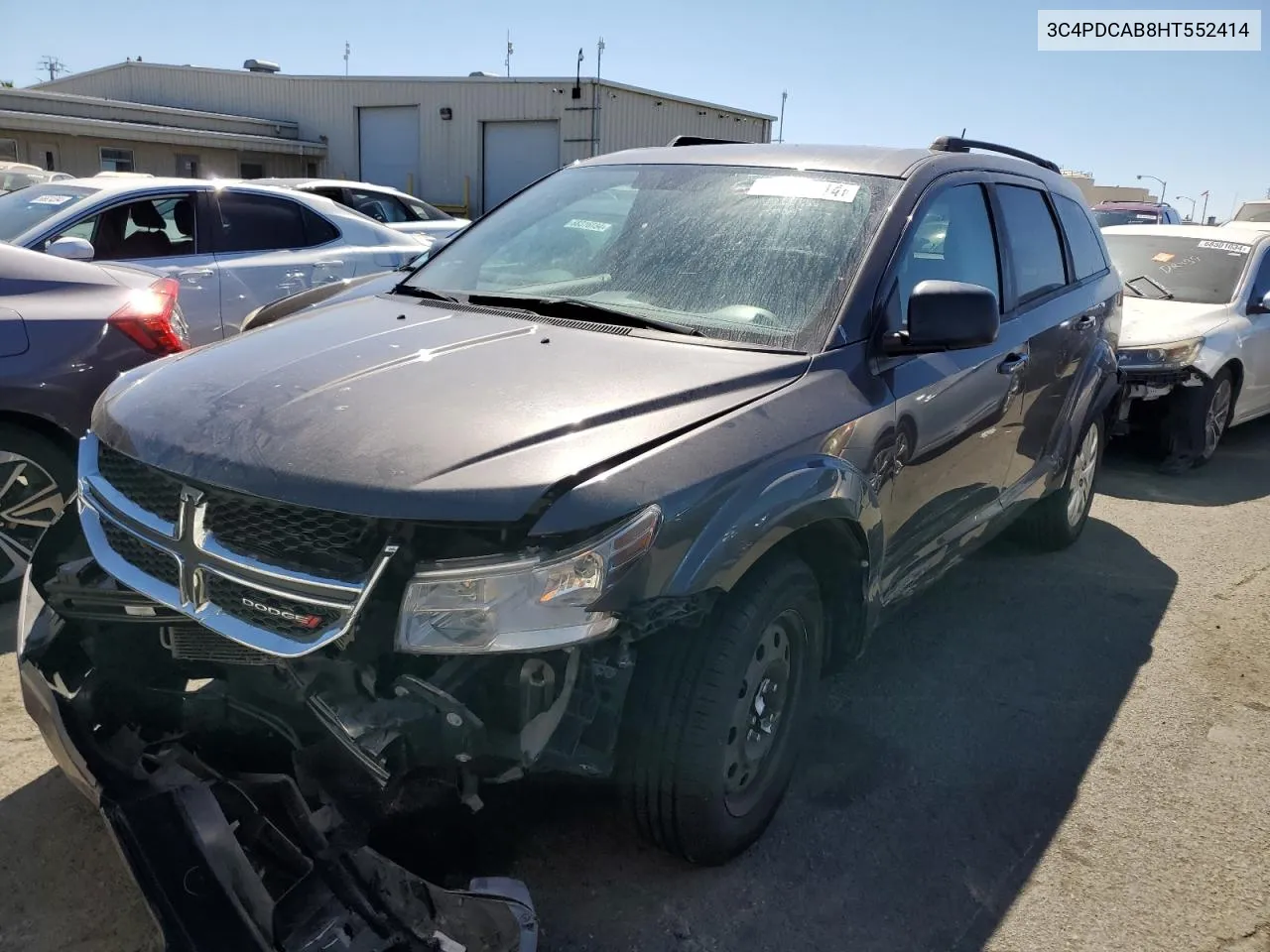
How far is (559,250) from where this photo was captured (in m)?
3.65

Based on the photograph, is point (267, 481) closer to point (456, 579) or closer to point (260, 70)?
point (456, 579)

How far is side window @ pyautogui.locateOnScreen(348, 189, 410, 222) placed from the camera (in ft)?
37.9

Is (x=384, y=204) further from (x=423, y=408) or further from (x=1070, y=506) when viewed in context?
(x=423, y=408)

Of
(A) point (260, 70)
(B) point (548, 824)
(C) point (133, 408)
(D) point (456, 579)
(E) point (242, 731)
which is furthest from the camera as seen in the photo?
(A) point (260, 70)

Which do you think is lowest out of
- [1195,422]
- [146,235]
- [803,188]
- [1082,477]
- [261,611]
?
[1195,422]

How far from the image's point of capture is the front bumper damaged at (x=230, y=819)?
Result: 1955 mm

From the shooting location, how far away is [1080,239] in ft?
16.4

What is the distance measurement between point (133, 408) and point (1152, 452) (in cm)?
736

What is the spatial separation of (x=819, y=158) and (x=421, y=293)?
148 cm

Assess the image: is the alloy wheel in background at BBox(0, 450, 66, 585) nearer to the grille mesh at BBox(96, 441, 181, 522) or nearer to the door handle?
the grille mesh at BBox(96, 441, 181, 522)

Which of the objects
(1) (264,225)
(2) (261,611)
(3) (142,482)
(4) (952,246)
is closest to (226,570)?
(2) (261,611)

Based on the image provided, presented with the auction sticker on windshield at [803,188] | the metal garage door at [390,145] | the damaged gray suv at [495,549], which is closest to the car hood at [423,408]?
the damaged gray suv at [495,549]

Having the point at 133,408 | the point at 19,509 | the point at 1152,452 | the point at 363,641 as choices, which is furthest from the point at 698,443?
the point at 1152,452

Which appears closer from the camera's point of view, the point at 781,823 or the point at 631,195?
the point at 781,823
